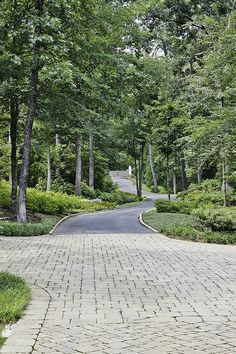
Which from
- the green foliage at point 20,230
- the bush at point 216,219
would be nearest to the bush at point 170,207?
the bush at point 216,219

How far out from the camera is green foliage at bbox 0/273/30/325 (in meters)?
5.00

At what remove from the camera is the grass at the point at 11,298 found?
4.96 m

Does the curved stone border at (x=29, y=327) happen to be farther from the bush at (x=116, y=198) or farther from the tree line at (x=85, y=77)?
the bush at (x=116, y=198)

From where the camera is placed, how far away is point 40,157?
108ft

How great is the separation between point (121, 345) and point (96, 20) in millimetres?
15022

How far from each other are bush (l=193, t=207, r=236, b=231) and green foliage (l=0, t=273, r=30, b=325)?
8308mm

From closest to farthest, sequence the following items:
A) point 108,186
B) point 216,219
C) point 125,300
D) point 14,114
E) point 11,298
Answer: point 11,298
point 125,300
point 216,219
point 14,114
point 108,186

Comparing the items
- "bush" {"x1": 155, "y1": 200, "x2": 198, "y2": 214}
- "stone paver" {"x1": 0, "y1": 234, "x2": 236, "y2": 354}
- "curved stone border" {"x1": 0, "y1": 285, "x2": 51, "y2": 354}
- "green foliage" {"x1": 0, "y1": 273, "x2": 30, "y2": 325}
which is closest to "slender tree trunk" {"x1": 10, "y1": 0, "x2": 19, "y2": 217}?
"stone paver" {"x1": 0, "y1": 234, "x2": 236, "y2": 354}

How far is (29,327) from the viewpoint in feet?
15.7

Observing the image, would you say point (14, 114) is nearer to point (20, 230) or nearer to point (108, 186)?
point (20, 230)

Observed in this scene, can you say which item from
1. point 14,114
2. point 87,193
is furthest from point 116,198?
point 14,114

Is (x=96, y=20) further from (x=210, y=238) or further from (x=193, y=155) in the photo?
(x=210, y=238)

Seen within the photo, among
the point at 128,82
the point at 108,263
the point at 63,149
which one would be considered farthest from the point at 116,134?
the point at 108,263

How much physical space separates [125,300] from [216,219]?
8.28m
